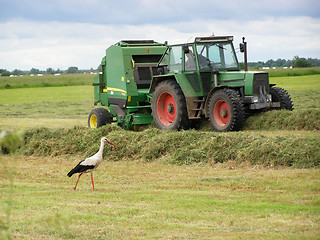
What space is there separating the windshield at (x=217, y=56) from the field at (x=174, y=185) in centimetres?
180

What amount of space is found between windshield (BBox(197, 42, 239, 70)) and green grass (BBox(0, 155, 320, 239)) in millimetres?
3875

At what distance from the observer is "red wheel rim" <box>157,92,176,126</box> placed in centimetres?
1523

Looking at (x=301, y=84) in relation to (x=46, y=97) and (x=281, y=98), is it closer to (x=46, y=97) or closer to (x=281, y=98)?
(x=46, y=97)

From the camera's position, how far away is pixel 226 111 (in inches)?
545

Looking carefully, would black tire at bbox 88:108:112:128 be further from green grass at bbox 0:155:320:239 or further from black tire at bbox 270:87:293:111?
black tire at bbox 270:87:293:111

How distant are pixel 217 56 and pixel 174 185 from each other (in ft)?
19.9

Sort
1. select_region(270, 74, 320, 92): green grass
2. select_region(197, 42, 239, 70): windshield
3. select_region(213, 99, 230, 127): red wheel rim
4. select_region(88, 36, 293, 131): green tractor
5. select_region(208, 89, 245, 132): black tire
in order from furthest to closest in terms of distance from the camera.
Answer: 1. select_region(270, 74, 320, 92): green grass
2. select_region(197, 42, 239, 70): windshield
3. select_region(88, 36, 293, 131): green tractor
4. select_region(213, 99, 230, 127): red wheel rim
5. select_region(208, 89, 245, 132): black tire

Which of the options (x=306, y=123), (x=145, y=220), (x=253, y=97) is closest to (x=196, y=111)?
(x=253, y=97)

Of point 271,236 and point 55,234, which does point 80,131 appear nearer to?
point 55,234

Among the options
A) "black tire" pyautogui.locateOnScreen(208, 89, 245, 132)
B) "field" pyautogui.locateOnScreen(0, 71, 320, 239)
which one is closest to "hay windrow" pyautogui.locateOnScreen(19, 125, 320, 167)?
"field" pyautogui.locateOnScreen(0, 71, 320, 239)

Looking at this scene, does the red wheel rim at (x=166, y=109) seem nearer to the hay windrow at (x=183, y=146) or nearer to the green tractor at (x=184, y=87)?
the green tractor at (x=184, y=87)

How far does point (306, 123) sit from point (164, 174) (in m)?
4.23

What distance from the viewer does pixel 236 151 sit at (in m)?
11.8

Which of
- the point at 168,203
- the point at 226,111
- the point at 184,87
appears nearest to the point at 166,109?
the point at 184,87
